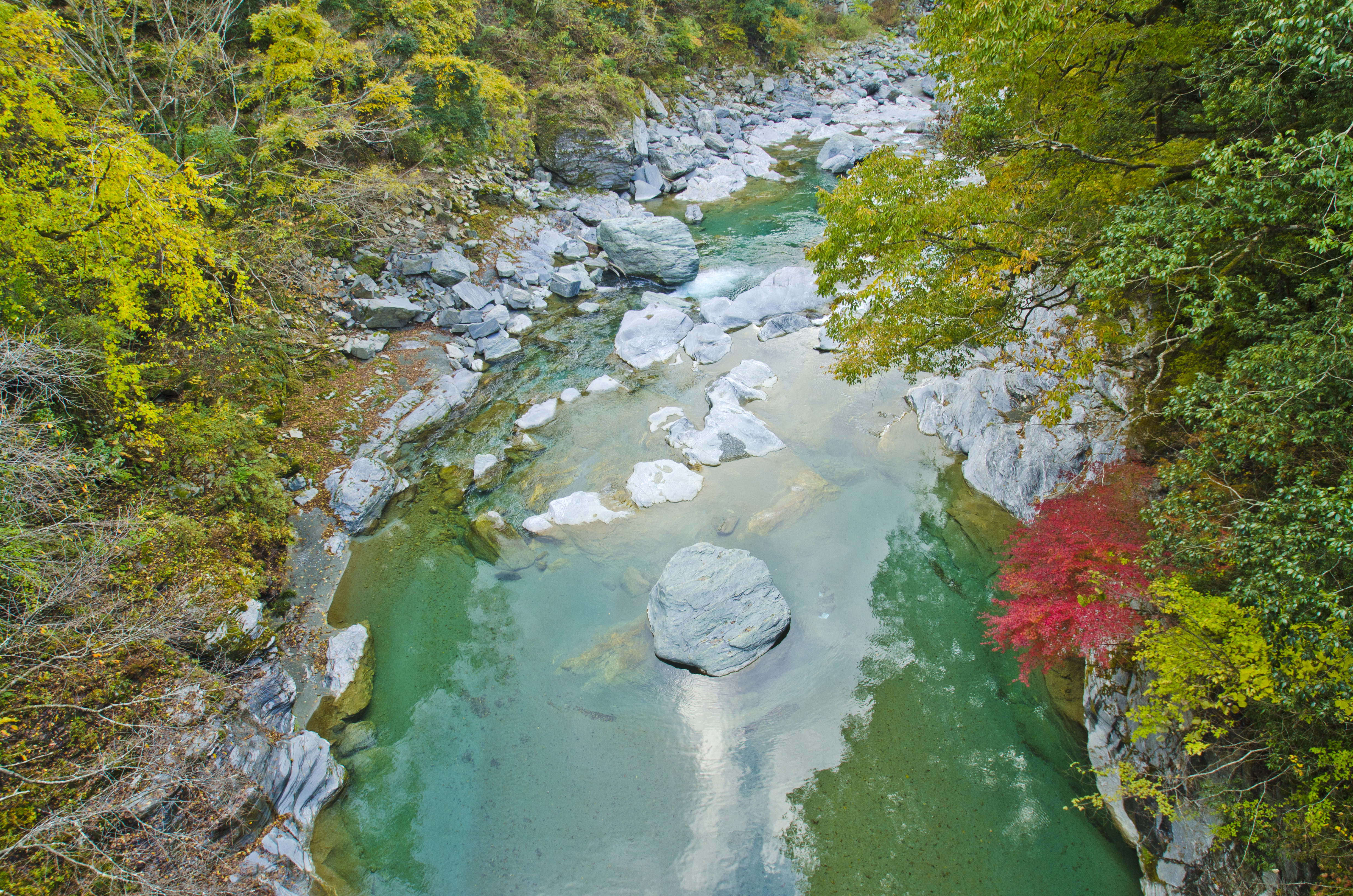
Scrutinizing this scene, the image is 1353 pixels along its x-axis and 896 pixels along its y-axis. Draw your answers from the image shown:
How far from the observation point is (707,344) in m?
14.6

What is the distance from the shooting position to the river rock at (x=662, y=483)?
10.6m

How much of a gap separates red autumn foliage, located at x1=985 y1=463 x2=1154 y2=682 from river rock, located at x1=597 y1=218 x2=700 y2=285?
12.7 metres

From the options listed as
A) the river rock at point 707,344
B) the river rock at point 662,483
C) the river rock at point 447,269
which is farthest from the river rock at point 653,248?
the river rock at point 662,483

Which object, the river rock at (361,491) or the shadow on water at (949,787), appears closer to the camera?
the shadow on water at (949,787)

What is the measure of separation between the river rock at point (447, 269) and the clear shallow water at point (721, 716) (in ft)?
25.1

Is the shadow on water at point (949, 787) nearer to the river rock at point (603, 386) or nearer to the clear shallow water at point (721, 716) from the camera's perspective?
the clear shallow water at point (721, 716)

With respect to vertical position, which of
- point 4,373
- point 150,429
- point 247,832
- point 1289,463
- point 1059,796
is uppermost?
point 1289,463

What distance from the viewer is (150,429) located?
26.9 ft

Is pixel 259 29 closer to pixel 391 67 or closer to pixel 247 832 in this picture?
pixel 391 67

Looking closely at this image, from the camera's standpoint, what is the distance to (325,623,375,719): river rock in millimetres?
7730

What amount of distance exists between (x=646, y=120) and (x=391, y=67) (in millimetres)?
12908

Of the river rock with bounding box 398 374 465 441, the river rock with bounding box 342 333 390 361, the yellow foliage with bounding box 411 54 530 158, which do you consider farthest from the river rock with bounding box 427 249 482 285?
the yellow foliage with bounding box 411 54 530 158

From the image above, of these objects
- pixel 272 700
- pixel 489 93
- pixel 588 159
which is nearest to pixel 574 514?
pixel 272 700

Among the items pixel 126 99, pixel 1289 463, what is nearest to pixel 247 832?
pixel 1289 463
